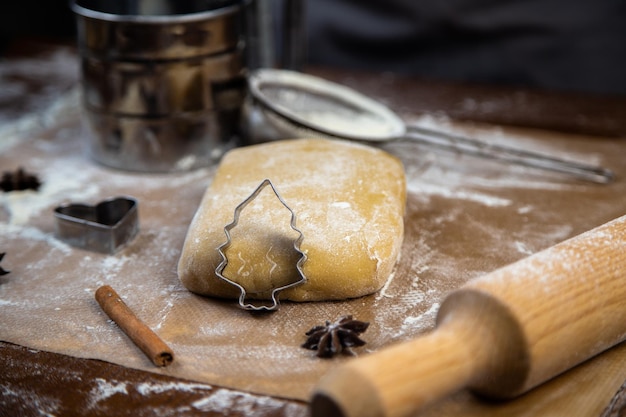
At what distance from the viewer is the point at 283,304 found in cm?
113

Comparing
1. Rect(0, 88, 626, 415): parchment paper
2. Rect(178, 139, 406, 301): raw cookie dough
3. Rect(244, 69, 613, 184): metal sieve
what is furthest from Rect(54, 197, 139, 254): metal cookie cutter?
Rect(244, 69, 613, 184): metal sieve

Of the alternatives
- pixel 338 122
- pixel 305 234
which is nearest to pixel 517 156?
pixel 338 122

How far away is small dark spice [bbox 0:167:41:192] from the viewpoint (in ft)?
5.06

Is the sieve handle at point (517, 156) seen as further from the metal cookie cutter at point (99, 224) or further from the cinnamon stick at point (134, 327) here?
the cinnamon stick at point (134, 327)

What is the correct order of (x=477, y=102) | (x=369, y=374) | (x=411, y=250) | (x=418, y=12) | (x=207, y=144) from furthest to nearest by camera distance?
(x=418, y=12), (x=477, y=102), (x=207, y=144), (x=411, y=250), (x=369, y=374)

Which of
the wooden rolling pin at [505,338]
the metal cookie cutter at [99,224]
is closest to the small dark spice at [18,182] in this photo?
the metal cookie cutter at [99,224]

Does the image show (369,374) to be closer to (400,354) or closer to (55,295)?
(400,354)

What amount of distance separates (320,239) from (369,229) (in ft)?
0.28

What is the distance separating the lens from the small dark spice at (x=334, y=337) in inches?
39.4

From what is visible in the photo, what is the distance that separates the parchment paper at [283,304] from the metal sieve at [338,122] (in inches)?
1.7

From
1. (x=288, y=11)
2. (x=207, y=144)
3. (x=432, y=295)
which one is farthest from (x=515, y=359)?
(x=288, y=11)

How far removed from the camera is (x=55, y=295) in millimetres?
1162

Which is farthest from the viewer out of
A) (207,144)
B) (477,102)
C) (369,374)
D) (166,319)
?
(477,102)

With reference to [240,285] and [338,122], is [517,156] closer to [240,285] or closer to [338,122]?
[338,122]
